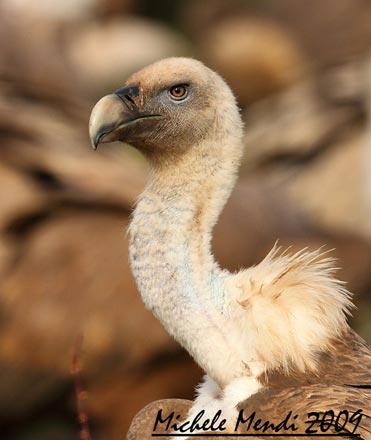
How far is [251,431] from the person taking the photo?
14.4 feet

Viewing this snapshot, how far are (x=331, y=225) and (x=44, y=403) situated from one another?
3630 millimetres

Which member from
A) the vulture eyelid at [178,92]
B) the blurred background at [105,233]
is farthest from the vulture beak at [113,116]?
the blurred background at [105,233]

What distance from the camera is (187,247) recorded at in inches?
188

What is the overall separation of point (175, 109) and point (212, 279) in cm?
71

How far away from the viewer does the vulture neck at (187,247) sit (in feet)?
A: 15.3

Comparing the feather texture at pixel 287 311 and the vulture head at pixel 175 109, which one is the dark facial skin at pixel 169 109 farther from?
the feather texture at pixel 287 311

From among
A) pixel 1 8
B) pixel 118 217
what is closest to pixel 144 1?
pixel 1 8

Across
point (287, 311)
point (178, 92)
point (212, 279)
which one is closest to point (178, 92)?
point (178, 92)

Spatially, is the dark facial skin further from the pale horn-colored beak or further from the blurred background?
the blurred background

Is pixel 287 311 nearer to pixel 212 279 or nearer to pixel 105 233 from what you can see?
pixel 212 279

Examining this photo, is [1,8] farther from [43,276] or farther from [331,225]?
[43,276]

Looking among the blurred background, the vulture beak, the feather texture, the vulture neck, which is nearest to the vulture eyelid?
the vulture beak

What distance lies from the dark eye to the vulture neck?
0.71 feet

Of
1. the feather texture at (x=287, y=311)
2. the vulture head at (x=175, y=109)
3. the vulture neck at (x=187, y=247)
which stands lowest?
the feather texture at (x=287, y=311)
